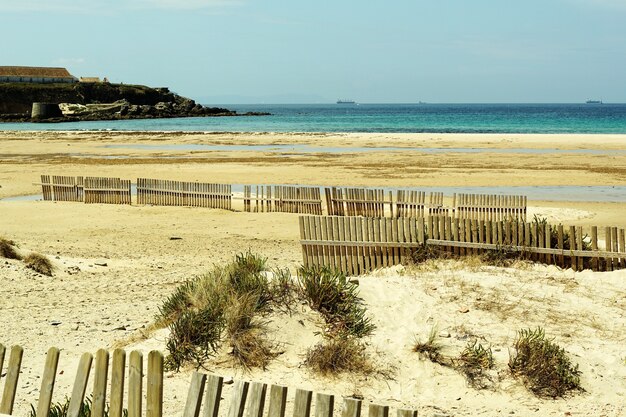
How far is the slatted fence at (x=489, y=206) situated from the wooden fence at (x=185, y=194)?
8078 millimetres

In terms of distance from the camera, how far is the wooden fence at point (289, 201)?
22.9m

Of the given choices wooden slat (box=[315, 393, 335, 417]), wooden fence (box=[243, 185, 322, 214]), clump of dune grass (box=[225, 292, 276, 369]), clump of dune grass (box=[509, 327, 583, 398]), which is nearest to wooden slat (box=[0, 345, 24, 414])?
wooden slat (box=[315, 393, 335, 417])

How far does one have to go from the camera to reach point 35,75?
137875mm

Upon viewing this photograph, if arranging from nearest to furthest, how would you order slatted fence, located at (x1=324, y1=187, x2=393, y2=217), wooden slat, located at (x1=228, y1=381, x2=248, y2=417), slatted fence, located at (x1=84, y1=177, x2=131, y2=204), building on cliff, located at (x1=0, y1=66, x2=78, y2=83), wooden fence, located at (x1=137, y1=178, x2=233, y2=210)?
wooden slat, located at (x1=228, y1=381, x2=248, y2=417)
slatted fence, located at (x1=324, y1=187, x2=393, y2=217)
wooden fence, located at (x1=137, y1=178, x2=233, y2=210)
slatted fence, located at (x1=84, y1=177, x2=131, y2=204)
building on cliff, located at (x1=0, y1=66, x2=78, y2=83)

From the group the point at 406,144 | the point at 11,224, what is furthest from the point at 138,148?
the point at 11,224

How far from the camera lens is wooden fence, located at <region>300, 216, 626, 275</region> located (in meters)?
11.3

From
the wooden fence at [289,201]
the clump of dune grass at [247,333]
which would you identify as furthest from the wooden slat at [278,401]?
the wooden fence at [289,201]

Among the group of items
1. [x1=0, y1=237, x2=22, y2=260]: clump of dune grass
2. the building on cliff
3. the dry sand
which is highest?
the building on cliff

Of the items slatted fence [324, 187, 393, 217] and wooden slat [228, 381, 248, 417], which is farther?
slatted fence [324, 187, 393, 217]

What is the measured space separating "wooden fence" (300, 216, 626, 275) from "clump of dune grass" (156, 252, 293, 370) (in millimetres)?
2055

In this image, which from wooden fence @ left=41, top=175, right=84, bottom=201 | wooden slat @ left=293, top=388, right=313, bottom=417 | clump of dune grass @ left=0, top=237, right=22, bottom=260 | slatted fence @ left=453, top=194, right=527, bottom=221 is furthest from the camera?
wooden fence @ left=41, top=175, right=84, bottom=201

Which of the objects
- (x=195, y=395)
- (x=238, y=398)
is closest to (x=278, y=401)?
(x=238, y=398)

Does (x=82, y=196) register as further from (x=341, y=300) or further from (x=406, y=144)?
(x=406, y=144)

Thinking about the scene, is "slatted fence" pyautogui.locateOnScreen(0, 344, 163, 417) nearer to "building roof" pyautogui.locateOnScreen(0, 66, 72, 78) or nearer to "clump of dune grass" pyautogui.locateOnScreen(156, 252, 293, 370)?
"clump of dune grass" pyautogui.locateOnScreen(156, 252, 293, 370)
